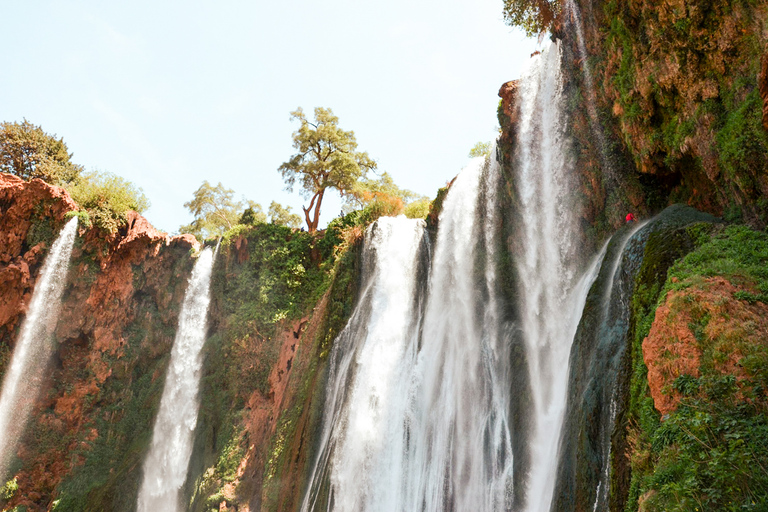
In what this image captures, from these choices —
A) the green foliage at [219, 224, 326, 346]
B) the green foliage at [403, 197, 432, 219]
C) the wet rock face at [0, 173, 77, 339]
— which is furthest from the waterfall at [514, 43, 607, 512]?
the wet rock face at [0, 173, 77, 339]

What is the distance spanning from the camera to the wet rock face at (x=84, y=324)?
63.1 ft

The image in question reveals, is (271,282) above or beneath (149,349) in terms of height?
above

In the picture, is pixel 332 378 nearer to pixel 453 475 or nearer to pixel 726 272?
pixel 453 475

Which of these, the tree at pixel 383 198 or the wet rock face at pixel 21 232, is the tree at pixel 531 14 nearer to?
the tree at pixel 383 198

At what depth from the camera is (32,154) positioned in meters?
24.5

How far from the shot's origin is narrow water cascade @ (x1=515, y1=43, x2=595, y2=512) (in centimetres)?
1109

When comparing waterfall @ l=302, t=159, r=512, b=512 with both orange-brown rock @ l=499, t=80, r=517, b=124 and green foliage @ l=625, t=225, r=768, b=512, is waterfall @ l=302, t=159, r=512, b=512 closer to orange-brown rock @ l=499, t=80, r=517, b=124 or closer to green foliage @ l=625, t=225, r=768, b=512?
orange-brown rock @ l=499, t=80, r=517, b=124

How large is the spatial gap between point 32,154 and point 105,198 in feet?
21.1

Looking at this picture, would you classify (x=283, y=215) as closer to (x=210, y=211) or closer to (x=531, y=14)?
(x=210, y=211)

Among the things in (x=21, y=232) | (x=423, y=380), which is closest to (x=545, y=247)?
(x=423, y=380)

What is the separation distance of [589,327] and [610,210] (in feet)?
17.1

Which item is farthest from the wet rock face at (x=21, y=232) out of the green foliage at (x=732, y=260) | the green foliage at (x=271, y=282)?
the green foliage at (x=732, y=260)

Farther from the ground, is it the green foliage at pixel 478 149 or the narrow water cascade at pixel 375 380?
the green foliage at pixel 478 149

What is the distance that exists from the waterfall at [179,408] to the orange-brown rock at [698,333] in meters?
18.4
